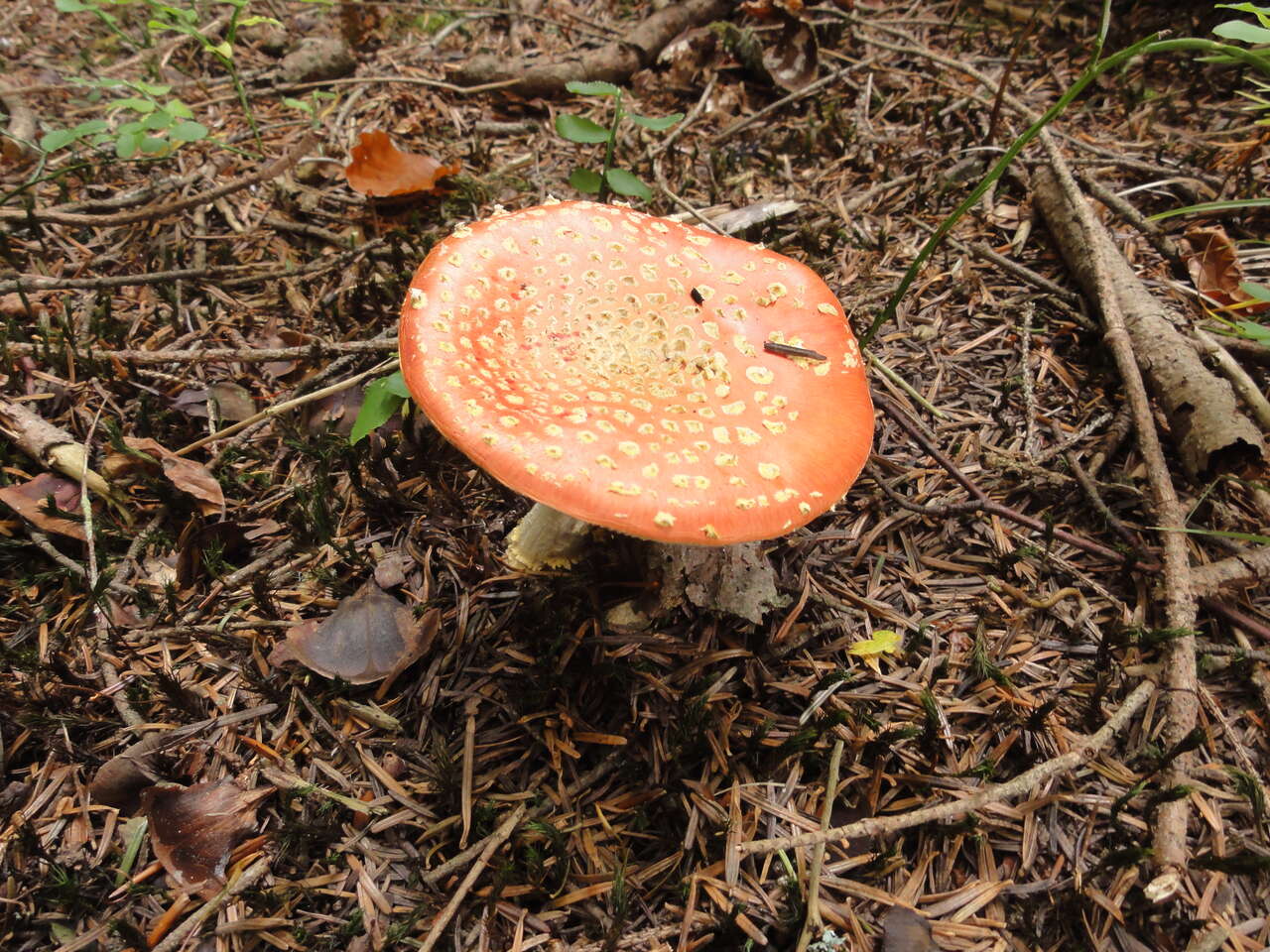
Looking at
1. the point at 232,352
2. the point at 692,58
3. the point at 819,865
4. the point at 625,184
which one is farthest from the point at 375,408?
the point at 692,58

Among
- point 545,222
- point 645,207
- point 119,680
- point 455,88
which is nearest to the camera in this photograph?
point 119,680

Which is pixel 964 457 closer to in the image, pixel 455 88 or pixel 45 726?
pixel 45 726

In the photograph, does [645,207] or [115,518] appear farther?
[645,207]

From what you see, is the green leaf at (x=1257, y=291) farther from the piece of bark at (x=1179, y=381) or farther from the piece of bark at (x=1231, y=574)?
the piece of bark at (x=1231, y=574)

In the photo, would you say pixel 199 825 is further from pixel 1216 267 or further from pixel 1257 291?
pixel 1216 267

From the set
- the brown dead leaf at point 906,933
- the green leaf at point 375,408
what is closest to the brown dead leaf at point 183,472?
the green leaf at point 375,408

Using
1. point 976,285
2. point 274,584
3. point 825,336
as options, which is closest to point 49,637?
point 274,584

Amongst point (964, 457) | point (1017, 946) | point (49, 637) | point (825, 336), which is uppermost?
point (825, 336)

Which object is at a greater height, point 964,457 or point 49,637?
point 964,457
